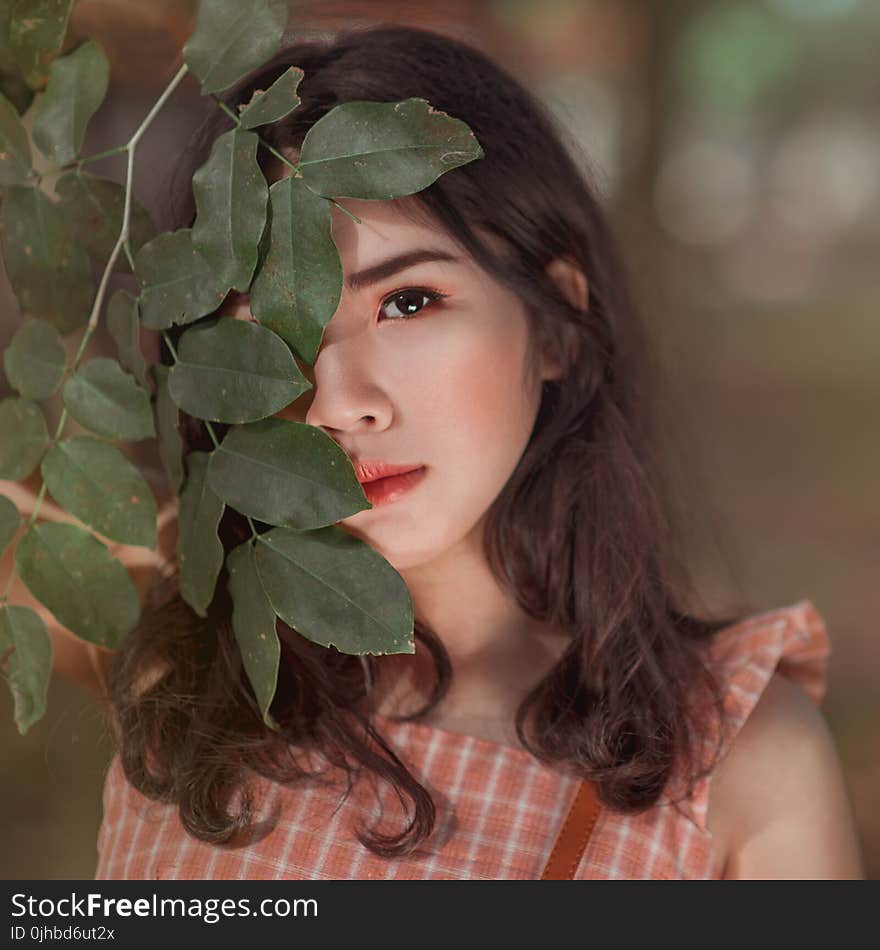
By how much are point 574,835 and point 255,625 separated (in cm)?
38

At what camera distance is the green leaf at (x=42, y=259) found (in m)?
0.82

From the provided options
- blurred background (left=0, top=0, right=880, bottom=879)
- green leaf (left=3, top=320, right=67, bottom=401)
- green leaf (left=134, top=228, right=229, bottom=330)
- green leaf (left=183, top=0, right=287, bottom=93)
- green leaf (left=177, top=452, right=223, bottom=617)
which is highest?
green leaf (left=183, top=0, right=287, bottom=93)

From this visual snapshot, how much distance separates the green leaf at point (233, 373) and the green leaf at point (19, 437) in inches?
5.3

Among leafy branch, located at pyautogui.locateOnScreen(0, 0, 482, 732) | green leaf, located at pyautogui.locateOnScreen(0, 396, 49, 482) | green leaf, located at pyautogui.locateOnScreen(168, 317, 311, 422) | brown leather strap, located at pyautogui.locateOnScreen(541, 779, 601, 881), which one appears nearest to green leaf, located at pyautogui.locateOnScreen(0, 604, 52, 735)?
leafy branch, located at pyautogui.locateOnScreen(0, 0, 482, 732)

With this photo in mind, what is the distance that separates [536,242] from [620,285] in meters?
0.20

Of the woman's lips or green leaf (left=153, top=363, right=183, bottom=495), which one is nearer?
green leaf (left=153, top=363, right=183, bottom=495)

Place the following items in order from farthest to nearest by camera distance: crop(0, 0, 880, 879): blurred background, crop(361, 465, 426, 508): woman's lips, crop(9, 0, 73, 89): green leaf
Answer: crop(0, 0, 880, 879): blurred background, crop(361, 465, 426, 508): woman's lips, crop(9, 0, 73, 89): green leaf

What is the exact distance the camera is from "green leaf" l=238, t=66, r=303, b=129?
0.72m

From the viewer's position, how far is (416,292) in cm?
92

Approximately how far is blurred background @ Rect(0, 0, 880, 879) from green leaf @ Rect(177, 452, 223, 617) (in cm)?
108

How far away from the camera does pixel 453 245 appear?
93cm

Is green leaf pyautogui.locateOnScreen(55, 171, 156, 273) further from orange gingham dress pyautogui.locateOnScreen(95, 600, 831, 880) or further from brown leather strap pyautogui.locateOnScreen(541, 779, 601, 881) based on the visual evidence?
brown leather strap pyautogui.locateOnScreen(541, 779, 601, 881)

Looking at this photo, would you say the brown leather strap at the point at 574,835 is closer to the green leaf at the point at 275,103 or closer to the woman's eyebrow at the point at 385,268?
the woman's eyebrow at the point at 385,268

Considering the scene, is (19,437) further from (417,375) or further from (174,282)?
(417,375)
